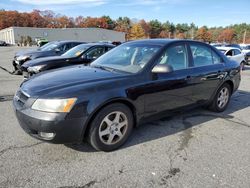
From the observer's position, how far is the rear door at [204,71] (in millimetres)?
4754

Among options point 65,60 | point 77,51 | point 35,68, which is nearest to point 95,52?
point 77,51

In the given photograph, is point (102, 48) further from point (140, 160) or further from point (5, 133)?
point (140, 160)

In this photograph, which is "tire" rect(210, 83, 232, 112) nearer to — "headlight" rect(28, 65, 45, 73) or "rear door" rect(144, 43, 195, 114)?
"rear door" rect(144, 43, 195, 114)

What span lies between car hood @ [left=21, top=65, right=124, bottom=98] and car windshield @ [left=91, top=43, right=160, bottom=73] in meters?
0.28

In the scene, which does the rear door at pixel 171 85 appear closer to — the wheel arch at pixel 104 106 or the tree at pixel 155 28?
the wheel arch at pixel 104 106

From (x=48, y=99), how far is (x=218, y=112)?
3.87 m

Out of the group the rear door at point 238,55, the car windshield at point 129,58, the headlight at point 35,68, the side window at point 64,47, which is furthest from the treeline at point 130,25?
the car windshield at point 129,58

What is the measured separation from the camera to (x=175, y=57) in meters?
4.47

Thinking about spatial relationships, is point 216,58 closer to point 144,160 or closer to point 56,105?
point 144,160

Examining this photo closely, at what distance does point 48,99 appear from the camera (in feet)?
10.4

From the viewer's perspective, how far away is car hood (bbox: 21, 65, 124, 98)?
3.37 metres

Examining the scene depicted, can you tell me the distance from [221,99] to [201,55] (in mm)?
1203

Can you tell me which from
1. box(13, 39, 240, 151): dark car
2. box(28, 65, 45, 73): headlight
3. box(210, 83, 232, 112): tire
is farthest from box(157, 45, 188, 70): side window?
box(28, 65, 45, 73): headlight

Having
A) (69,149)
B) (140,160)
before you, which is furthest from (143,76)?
(69,149)
